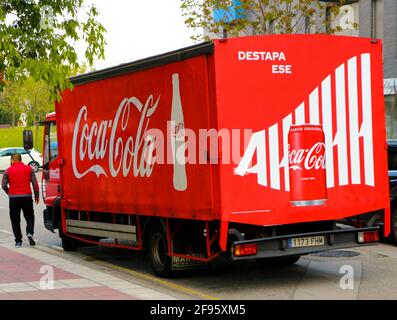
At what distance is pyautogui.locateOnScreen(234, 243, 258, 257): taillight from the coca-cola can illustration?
2.62ft

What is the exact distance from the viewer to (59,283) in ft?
33.0

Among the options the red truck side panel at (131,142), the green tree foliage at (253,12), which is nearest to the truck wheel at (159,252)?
the red truck side panel at (131,142)

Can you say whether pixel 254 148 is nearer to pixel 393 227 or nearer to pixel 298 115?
pixel 298 115

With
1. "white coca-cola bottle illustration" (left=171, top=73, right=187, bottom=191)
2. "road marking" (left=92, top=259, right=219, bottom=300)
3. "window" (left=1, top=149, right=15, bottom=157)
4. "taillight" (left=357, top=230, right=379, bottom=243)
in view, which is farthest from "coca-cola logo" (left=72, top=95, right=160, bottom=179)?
"window" (left=1, top=149, right=15, bottom=157)

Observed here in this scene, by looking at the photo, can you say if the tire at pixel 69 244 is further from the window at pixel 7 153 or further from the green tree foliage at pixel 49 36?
the window at pixel 7 153

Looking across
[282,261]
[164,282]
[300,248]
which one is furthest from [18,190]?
[300,248]

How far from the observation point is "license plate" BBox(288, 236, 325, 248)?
9961mm

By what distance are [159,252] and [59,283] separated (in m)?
1.72

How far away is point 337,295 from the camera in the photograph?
9.54 meters

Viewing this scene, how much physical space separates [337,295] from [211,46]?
3.32 m

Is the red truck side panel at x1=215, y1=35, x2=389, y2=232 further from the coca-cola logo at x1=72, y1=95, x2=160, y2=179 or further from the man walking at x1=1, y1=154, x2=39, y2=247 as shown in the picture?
the man walking at x1=1, y1=154, x2=39, y2=247

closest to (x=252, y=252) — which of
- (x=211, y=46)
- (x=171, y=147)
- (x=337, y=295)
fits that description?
(x=337, y=295)

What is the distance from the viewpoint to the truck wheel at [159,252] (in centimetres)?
1096
